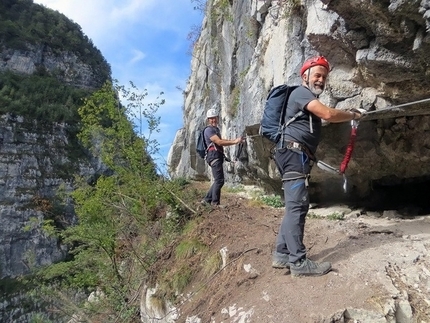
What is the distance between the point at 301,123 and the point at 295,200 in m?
0.76

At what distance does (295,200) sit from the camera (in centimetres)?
377

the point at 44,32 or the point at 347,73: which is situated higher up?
the point at 44,32

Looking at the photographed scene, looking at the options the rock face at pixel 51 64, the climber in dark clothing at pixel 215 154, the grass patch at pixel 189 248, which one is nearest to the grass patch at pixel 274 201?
the climber in dark clothing at pixel 215 154

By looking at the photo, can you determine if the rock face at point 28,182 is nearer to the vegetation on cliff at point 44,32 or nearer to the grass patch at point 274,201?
the vegetation on cliff at point 44,32

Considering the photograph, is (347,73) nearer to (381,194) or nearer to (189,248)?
(381,194)

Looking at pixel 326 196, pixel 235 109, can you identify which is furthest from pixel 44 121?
pixel 326 196

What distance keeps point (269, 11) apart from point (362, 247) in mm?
5271

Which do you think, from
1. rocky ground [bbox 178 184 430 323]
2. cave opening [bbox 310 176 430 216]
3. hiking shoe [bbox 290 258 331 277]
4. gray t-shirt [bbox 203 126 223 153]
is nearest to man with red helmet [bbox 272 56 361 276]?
hiking shoe [bbox 290 258 331 277]

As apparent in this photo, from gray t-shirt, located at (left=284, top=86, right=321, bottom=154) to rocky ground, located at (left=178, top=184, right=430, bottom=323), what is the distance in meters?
A: 1.30

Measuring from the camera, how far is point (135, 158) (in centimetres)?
827

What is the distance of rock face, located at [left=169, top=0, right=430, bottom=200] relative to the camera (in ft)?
15.0

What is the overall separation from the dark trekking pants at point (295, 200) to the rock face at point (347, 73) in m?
1.93

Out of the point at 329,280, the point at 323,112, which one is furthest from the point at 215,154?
the point at 329,280

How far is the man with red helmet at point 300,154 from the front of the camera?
12.3 feet
